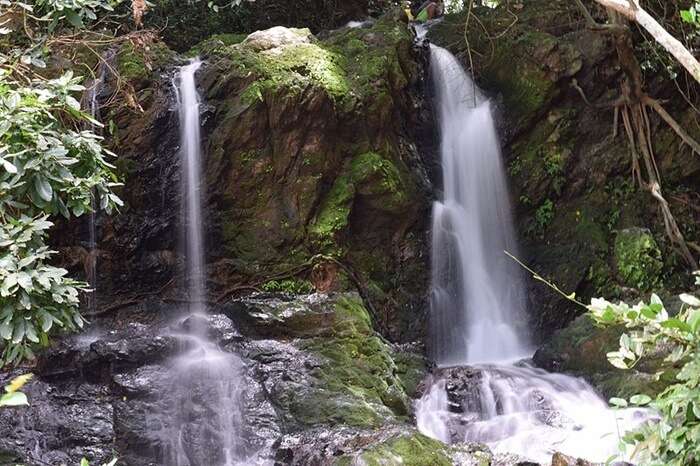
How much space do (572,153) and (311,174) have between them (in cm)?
439

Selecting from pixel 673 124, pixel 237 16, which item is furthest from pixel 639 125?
pixel 237 16

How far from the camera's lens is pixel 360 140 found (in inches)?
345

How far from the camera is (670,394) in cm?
238

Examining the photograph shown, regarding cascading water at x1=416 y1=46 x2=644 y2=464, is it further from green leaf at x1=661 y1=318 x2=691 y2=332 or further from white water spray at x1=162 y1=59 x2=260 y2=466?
green leaf at x1=661 y1=318 x2=691 y2=332

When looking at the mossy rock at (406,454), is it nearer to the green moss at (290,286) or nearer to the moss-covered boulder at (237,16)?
the green moss at (290,286)

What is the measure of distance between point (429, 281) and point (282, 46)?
370cm

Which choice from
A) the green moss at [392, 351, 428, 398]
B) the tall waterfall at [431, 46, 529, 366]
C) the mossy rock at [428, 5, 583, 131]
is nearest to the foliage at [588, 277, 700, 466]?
the green moss at [392, 351, 428, 398]

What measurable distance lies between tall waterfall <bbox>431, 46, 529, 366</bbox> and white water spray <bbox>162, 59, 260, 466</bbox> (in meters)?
3.18

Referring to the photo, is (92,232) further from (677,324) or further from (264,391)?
(677,324)

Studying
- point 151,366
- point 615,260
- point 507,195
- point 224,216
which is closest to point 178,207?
point 224,216

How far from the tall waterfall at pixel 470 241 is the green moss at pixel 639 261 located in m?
1.42

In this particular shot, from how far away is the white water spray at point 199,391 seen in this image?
5715 millimetres

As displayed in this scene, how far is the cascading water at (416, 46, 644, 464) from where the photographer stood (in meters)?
6.12

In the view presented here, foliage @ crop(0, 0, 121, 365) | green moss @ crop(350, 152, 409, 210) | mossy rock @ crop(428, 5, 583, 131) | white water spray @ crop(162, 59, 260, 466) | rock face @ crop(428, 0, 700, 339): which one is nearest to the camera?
foliage @ crop(0, 0, 121, 365)
